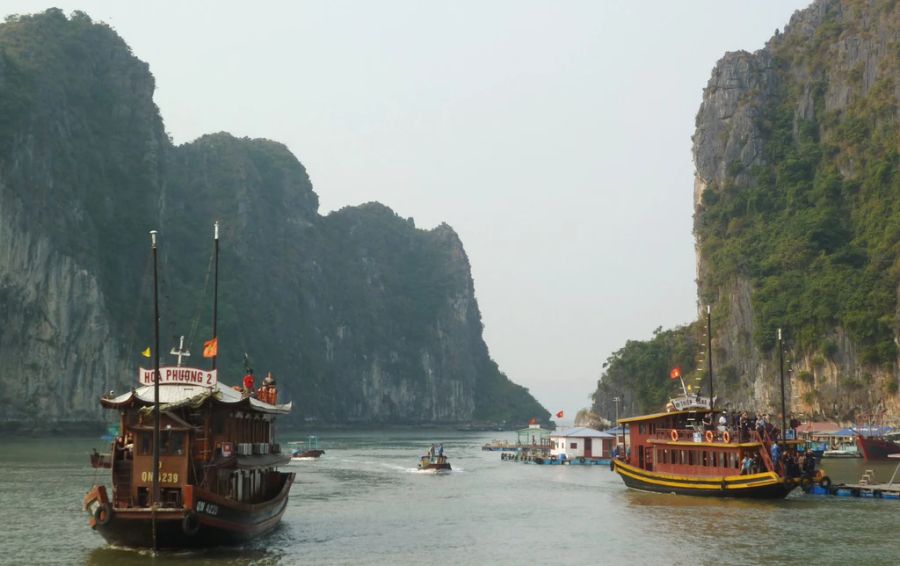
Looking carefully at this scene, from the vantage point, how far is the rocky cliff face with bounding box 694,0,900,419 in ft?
323

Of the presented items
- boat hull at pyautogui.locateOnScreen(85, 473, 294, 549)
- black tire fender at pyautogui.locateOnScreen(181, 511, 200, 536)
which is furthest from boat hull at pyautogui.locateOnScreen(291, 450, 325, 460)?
black tire fender at pyautogui.locateOnScreen(181, 511, 200, 536)

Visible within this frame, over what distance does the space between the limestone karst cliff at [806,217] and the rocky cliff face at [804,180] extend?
144 mm

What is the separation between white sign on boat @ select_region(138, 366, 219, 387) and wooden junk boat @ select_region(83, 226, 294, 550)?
0.10 feet

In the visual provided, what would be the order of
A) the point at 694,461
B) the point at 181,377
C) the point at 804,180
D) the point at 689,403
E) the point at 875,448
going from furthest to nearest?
the point at 804,180 < the point at 875,448 < the point at 689,403 < the point at 694,461 < the point at 181,377

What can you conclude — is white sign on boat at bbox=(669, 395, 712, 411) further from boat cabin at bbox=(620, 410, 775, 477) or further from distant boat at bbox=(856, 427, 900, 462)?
distant boat at bbox=(856, 427, 900, 462)

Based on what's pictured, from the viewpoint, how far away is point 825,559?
3250 cm

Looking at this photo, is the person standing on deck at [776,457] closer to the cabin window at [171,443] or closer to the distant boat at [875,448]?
the cabin window at [171,443]

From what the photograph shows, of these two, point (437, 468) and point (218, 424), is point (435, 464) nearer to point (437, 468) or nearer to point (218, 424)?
point (437, 468)

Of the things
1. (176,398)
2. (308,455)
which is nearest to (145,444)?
(176,398)

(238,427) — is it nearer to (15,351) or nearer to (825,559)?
(825,559)

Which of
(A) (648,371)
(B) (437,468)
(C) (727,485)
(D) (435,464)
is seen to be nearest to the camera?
(C) (727,485)

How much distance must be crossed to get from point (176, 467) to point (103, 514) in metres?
2.41

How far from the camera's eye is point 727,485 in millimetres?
48062

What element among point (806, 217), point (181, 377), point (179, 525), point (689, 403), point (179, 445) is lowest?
point (179, 525)
